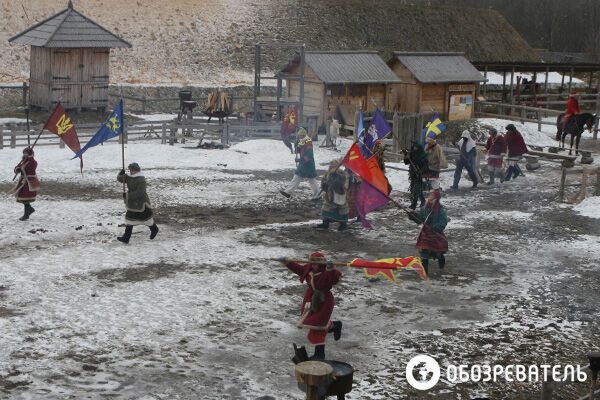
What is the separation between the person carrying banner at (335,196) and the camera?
18.0 metres

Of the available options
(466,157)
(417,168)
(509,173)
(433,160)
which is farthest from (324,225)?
(509,173)

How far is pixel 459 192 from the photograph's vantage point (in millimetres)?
23469

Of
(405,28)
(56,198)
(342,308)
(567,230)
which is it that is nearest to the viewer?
(342,308)

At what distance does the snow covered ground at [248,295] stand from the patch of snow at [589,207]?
0.10m

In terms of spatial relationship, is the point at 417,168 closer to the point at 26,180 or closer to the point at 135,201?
the point at 135,201

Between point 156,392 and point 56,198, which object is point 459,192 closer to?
point 56,198

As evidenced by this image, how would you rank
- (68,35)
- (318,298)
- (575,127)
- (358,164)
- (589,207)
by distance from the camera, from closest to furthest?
(318,298) < (358,164) < (589,207) < (575,127) < (68,35)

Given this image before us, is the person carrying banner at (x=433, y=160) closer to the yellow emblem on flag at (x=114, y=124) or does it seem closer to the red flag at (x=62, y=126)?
the yellow emblem on flag at (x=114, y=124)

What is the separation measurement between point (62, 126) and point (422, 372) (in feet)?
41.5

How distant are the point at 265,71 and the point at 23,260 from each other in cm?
3890

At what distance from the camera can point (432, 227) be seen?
15.2m

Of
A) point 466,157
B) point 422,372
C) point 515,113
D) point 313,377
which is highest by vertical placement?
point 515,113

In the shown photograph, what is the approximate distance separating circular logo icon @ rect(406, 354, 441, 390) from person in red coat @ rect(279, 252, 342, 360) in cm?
108

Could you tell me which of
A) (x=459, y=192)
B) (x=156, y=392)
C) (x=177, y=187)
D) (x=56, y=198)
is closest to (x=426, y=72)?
(x=459, y=192)
